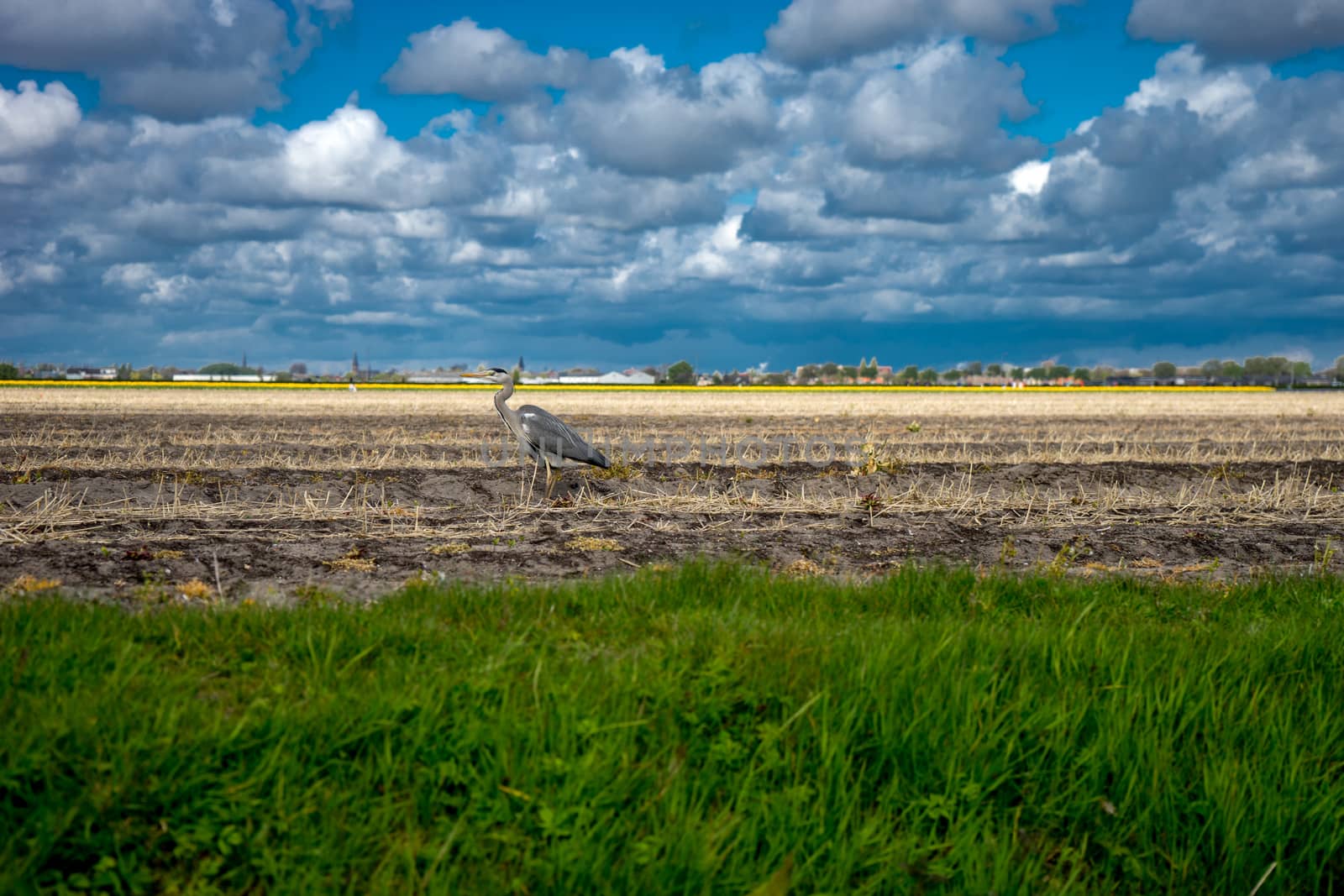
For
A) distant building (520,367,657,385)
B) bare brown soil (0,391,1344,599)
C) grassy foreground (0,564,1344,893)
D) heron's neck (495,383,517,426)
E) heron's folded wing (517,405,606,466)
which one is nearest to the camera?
grassy foreground (0,564,1344,893)

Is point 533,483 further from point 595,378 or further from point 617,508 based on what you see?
point 595,378

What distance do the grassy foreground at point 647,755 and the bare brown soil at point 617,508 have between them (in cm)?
224

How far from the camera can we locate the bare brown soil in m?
9.26

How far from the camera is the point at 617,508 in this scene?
1333 centimetres

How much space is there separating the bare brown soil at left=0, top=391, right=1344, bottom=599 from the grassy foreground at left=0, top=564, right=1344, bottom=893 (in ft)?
7.35

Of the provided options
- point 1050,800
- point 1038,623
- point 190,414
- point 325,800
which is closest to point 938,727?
point 1050,800

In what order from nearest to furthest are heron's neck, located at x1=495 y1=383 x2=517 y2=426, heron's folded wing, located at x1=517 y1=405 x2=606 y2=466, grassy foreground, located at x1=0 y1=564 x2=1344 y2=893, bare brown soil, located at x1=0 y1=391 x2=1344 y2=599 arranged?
grassy foreground, located at x1=0 y1=564 x2=1344 y2=893
bare brown soil, located at x1=0 y1=391 x2=1344 y2=599
heron's folded wing, located at x1=517 y1=405 x2=606 y2=466
heron's neck, located at x1=495 y1=383 x2=517 y2=426

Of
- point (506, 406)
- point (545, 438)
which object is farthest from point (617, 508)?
point (506, 406)

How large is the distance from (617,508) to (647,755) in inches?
340

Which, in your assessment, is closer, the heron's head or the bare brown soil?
the bare brown soil

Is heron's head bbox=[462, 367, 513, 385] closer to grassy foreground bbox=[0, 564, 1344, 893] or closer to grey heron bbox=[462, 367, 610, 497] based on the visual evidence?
grey heron bbox=[462, 367, 610, 497]

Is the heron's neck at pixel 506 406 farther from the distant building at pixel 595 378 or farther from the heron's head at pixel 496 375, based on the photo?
the distant building at pixel 595 378

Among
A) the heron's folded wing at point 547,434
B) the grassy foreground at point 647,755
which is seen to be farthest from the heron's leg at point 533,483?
the grassy foreground at point 647,755

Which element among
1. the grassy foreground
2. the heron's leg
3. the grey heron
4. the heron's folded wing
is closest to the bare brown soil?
the heron's leg
